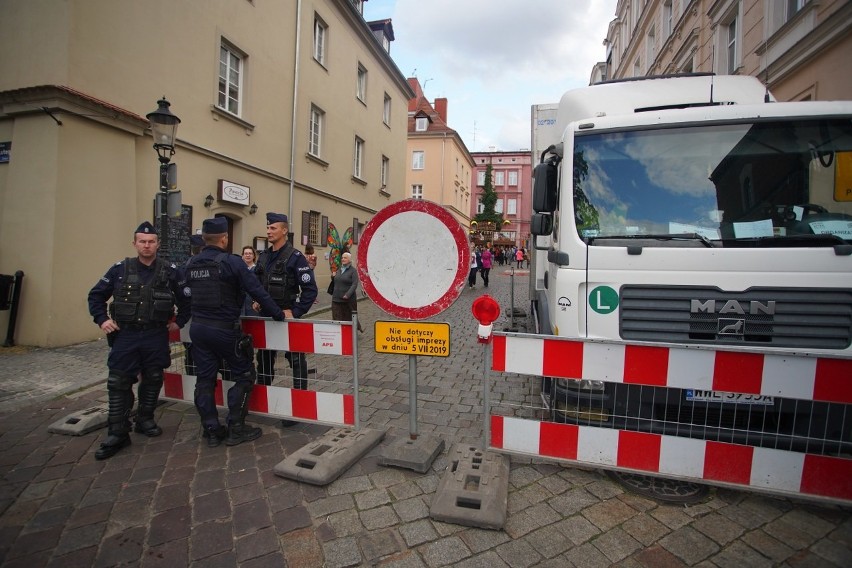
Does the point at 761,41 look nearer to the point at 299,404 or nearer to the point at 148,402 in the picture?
the point at 299,404

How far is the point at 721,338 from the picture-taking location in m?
3.09

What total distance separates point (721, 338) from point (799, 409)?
25.8 inches

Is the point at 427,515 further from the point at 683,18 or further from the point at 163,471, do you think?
the point at 683,18

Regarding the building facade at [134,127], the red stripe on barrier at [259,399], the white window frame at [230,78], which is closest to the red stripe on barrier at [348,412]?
the red stripe on barrier at [259,399]

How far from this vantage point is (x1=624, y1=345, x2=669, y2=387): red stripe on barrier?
2926 millimetres

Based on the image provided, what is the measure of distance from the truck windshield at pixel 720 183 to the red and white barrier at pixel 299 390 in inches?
88.7

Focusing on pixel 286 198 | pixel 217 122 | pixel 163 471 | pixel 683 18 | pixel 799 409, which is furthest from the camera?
pixel 683 18

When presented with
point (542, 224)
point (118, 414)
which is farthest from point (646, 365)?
point (118, 414)

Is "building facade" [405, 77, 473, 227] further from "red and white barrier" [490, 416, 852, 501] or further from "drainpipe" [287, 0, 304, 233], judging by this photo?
"red and white barrier" [490, 416, 852, 501]

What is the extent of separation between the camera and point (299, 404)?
154 inches

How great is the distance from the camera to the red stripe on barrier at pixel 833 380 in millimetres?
2633

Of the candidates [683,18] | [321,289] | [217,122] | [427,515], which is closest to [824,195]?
[427,515]

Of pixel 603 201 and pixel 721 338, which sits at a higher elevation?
pixel 603 201

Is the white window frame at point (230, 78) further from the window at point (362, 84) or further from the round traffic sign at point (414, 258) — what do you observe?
the round traffic sign at point (414, 258)
